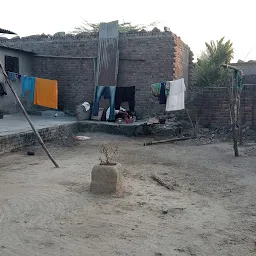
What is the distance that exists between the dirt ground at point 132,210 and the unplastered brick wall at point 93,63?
6.05 meters

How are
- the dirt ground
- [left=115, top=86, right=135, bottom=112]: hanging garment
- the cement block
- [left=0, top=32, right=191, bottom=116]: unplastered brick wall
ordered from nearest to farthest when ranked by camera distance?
the dirt ground < the cement block < [left=115, top=86, right=135, bottom=112]: hanging garment < [left=0, top=32, right=191, bottom=116]: unplastered brick wall

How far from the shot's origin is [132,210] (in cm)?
420

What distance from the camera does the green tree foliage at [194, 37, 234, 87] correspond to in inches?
634

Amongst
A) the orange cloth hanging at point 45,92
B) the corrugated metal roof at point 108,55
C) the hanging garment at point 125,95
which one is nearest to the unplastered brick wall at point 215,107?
the hanging garment at point 125,95

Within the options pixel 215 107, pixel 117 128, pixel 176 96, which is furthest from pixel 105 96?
pixel 215 107

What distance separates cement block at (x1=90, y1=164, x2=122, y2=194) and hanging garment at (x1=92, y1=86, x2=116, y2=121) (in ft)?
25.7

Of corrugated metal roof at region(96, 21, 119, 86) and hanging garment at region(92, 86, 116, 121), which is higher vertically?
corrugated metal roof at region(96, 21, 119, 86)

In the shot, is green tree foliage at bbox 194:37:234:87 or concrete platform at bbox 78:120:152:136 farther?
green tree foliage at bbox 194:37:234:87

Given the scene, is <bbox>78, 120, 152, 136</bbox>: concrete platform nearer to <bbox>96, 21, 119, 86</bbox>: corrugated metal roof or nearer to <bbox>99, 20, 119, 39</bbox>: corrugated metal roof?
<bbox>96, 21, 119, 86</bbox>: corrugated metal roof

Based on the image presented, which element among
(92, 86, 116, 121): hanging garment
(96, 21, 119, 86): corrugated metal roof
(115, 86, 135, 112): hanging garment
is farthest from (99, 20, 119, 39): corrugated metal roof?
(115, 86, 135, 112): hanging garment

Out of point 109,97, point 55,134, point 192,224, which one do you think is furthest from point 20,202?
point 109,97

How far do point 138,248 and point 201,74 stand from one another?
46.0ft

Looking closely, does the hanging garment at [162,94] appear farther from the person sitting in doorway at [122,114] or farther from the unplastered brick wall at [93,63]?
the person sitting in doorway at [122,114]

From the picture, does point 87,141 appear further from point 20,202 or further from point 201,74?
point 201,74
